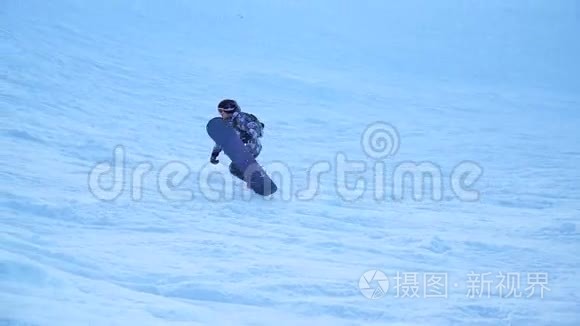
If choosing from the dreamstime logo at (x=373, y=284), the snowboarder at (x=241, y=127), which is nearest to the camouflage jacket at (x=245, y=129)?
the snowboarder at (x=241, y=127)

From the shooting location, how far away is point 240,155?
20.5 feet

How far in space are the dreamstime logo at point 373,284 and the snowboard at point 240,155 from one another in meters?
1.94

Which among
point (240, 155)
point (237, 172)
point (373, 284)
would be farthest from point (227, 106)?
point (373, 284)

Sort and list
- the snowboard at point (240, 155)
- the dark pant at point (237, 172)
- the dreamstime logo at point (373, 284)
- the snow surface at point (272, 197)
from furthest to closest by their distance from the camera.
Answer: the dark pant at point (237, 172) < the snowboard at point (240, 155) < the dreamstime logo at point (373, 284) < the snow surface at point (272, 197)

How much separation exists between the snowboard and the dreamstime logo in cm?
194

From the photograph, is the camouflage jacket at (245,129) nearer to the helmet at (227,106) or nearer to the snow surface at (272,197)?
the helmet at (227,106)

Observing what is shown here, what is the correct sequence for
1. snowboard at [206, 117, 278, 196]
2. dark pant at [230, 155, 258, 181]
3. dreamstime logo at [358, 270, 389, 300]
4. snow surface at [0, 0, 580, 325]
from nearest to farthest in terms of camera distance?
snow surface at [0, 0, 580, 325] → dreamstime logo at [358, 270, 389, 300] → snowboard at [206, 117, 278, 196] → dark pant at [230, 155, 258, 181]

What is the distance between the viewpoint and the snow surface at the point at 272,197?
4.09 metres

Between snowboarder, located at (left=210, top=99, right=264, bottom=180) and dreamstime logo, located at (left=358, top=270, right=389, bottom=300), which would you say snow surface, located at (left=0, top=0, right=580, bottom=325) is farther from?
snowboarder, located at (left=210, top=99, right=264, bottom=180)

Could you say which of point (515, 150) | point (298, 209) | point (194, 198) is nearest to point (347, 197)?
point (298, 209)
